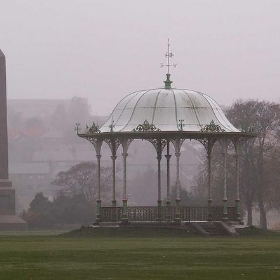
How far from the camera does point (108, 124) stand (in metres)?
64.0

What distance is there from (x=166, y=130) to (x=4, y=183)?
44.1 m

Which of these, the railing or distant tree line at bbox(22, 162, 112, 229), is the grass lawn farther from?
distant tree line at bbox(22, 162, 112, 229)

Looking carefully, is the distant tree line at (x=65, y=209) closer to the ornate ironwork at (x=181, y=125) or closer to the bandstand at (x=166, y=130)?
the bandstand at (x=166, y=130)

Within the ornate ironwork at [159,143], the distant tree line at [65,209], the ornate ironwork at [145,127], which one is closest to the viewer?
the ornate ironwork at [145,127]

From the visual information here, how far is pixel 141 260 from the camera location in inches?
1494

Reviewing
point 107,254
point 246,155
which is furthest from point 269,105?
point 107,254

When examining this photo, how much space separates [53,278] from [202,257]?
800 cm

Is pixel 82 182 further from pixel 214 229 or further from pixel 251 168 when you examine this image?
pixel 214 229

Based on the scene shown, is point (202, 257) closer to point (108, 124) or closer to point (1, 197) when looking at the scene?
point (108, 124)

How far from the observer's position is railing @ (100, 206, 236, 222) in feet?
208

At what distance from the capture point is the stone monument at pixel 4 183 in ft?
331

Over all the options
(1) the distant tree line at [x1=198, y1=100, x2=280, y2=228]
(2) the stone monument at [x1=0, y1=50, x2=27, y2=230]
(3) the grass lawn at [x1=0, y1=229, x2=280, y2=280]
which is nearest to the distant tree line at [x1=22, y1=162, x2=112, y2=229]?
(2) the stone monument at [x1=0, y1=50, x2=27, y2=230]

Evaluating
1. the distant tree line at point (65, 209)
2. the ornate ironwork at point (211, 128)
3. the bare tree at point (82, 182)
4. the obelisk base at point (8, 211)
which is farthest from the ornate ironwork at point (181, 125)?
the bare tree at point (82, 182)

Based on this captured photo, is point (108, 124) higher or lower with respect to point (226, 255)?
higher
